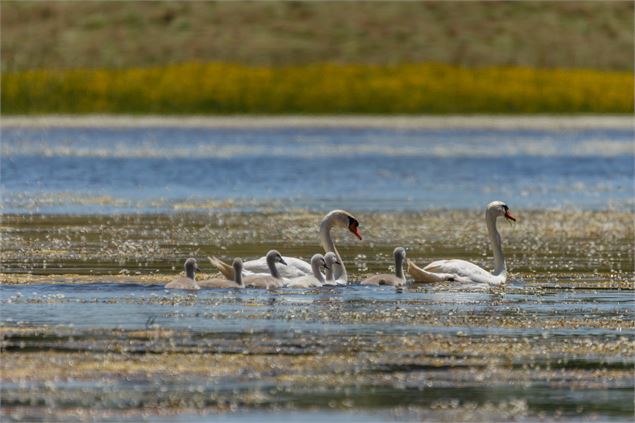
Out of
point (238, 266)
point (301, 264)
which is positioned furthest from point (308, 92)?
point (238, 266)

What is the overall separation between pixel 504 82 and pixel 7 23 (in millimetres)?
38283

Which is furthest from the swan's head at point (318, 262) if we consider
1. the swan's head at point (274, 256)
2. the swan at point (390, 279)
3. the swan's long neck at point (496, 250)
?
the swan's long neck at point (496, 250)

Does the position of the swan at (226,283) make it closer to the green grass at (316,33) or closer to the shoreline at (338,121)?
the shoreline at (338,121)

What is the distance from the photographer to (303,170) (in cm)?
4300

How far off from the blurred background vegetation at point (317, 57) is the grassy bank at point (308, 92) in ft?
0.29

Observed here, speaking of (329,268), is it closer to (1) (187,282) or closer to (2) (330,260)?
(2) (330,260)

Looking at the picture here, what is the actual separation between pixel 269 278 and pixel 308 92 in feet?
219

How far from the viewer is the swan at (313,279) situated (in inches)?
740

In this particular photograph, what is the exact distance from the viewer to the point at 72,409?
11773 millimetres

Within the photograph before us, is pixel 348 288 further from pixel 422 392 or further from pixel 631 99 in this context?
pixel 631 99

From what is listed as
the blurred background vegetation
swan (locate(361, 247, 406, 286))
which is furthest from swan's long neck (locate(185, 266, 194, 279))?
the blurred background vegetation

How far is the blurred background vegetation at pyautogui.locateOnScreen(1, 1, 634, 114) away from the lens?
82.4 meters

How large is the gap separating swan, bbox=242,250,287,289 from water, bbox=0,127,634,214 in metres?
10.4

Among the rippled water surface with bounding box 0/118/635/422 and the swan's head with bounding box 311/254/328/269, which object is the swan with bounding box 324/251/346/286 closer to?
the swan's head with bounding box 311/254/328/269
